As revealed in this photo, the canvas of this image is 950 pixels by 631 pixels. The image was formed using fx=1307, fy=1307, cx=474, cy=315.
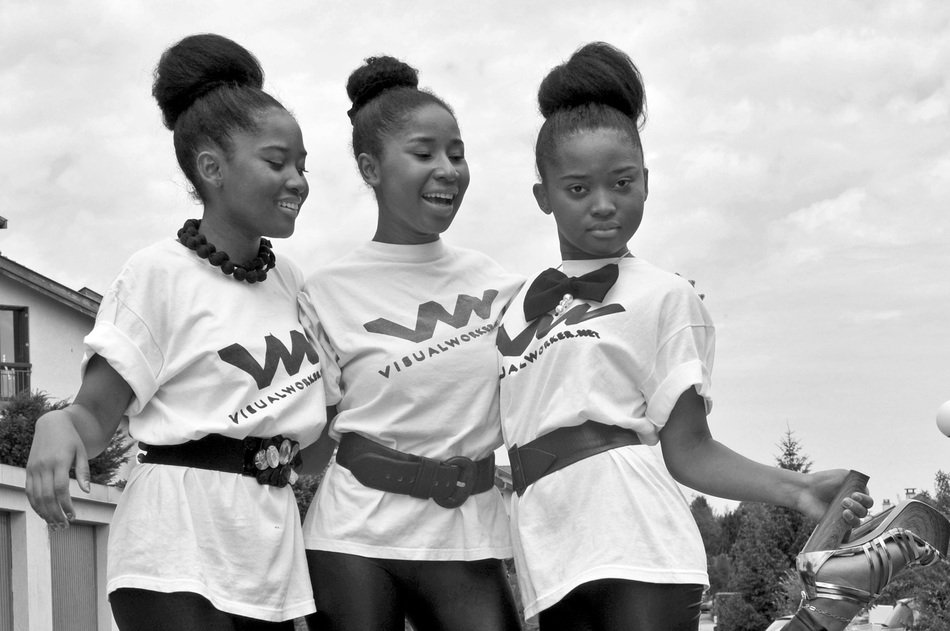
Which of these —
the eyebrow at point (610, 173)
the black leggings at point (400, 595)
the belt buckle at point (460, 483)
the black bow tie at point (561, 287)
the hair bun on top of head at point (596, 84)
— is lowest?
the black leggings at point (400, 595)

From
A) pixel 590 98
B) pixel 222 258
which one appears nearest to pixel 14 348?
pixel 222 258

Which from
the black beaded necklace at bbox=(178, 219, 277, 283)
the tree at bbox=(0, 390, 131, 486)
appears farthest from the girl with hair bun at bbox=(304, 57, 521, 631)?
the tree at bbox=(0, 390, 131, 486)

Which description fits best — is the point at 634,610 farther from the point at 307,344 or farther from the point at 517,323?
the point at 307,344

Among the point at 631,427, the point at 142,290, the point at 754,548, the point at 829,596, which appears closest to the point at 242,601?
the point at 142,290

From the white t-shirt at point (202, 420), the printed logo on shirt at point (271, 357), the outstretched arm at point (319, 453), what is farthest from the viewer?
the outstretched arm at point (319, 453)

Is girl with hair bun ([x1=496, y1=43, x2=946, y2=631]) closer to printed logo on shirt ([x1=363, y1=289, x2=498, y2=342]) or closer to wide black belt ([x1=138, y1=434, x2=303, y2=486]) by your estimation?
printed logo on shirt ([x1=363, y1=289, x2=498, y2=342])

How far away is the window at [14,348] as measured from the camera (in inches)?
1238

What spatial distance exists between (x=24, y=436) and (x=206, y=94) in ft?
62.0

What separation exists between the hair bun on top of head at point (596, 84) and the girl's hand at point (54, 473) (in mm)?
1710

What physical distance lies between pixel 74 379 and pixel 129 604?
1184 inches

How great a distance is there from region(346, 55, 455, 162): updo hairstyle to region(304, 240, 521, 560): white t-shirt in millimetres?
377

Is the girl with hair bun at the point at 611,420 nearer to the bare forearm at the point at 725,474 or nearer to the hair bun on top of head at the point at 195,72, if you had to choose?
the bare forearm at the point at 725,474

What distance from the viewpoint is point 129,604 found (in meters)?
3.53

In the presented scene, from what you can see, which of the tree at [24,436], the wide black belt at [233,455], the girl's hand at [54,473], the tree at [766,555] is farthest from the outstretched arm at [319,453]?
the tree at [766,555]
